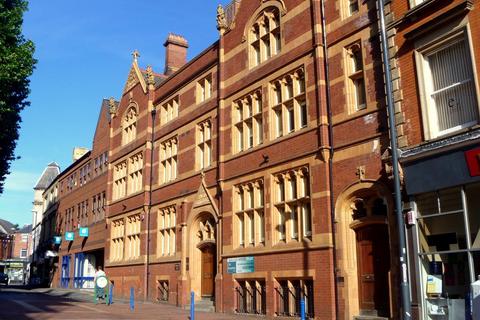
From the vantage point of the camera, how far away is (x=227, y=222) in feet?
66.9

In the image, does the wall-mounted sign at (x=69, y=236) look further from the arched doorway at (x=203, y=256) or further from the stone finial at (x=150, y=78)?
the arched doorway at (x=203, y=256)

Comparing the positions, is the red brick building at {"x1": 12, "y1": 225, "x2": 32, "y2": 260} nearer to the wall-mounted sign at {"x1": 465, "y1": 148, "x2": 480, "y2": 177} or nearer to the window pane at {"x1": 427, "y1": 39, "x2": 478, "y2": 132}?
the window pane at {"x1": 427, "y1": 39, "x2": 478, "y2": 132}

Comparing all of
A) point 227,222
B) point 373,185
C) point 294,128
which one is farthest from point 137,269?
point 373,185

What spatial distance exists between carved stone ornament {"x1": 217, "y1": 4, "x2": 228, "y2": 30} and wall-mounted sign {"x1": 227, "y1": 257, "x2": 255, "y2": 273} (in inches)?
390

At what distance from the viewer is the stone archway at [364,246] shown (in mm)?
14159

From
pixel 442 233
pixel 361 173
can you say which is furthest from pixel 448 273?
pixel 361 173

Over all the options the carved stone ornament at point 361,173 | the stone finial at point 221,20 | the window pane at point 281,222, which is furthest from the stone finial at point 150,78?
the carved stone ornament at point 361,173

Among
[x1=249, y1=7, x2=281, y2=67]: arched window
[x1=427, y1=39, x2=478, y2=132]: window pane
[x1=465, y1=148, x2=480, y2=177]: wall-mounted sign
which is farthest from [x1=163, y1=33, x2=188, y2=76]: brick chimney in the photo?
[x1=465, y1=148, x2=480, y2=177]: wall-mounted sign

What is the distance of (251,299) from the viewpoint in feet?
61.2

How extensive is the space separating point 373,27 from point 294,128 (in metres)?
4.37

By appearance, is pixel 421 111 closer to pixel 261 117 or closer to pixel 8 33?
pixel 261 117

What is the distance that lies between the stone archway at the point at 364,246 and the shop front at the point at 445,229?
1.31 meters

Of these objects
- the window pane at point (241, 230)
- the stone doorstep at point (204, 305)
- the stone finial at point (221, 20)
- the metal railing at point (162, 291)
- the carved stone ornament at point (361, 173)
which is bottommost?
the stone doorstep at point (204, 305)

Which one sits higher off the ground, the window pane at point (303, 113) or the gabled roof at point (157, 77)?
the gabled roof at point (157, 77)
